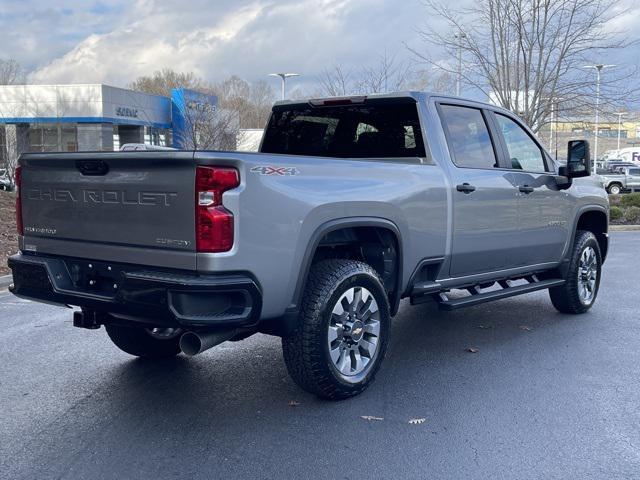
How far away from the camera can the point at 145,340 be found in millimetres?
5527

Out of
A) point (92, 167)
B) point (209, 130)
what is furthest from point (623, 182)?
point (92, 167)

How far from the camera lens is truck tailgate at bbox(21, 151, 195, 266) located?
12.8 feet

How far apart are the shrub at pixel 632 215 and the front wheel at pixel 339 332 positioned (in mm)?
15142

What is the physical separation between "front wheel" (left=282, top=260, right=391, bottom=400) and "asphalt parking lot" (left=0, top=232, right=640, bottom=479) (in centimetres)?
19

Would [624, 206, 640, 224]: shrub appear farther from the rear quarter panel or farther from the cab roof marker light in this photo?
the rear quarter panel

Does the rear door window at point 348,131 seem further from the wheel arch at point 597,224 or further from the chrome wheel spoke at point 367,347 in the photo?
the wheel arch at point 597,224

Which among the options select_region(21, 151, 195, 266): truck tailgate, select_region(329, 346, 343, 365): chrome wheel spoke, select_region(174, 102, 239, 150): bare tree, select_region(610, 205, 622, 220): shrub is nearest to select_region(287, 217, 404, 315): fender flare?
select_region(329, 346, 343, 365): chrome wheel spoke

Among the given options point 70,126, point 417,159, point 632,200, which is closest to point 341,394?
point 417,159

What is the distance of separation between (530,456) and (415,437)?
24.9 inches

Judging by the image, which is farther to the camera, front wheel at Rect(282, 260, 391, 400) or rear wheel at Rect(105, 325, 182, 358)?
rear wheel at Rect(105, 325, 182, 358)

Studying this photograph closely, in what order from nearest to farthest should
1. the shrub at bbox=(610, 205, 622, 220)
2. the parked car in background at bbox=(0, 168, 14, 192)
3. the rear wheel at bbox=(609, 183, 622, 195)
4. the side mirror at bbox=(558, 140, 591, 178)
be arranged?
the side mirror at bbox=(558, 140, 591, 178), the shrub at bbox=(610, 205, 622, 220), the parked car in background at bbox=(0, 168, 14, 192), the rear wheel at bbox=(609, 183, 622, 195)

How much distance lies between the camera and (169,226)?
394cm

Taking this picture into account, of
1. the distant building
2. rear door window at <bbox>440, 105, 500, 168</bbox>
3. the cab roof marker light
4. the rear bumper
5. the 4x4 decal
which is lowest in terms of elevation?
the rear bumper

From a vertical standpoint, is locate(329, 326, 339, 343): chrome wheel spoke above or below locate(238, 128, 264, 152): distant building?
below
